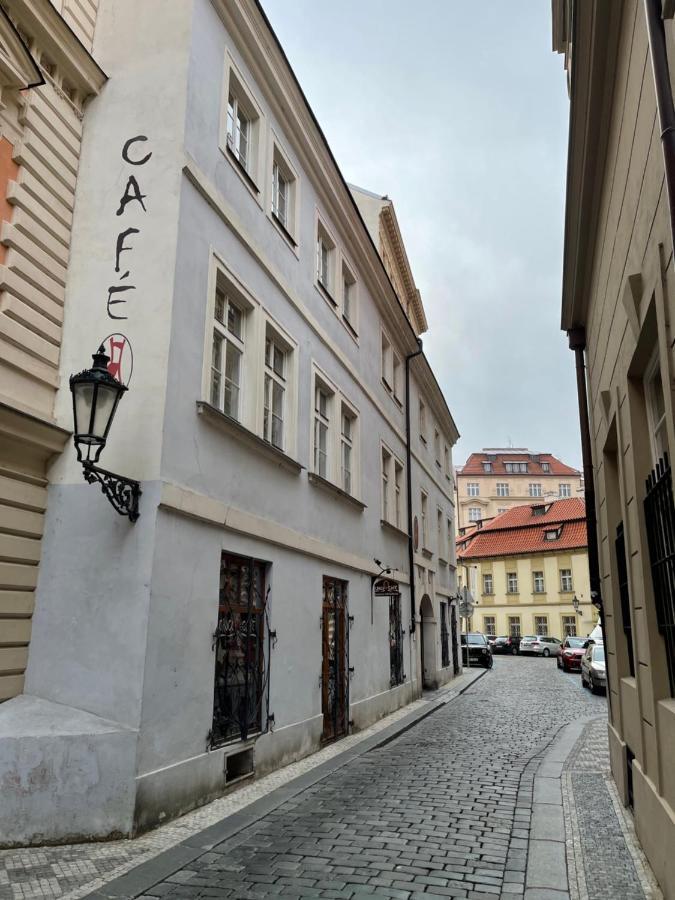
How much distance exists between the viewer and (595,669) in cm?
2006

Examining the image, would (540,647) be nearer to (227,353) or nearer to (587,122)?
(227,353)

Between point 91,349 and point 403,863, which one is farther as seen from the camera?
point 91,349

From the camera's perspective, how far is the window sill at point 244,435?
741cm

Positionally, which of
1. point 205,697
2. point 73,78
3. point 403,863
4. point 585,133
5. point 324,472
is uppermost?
point 73,78

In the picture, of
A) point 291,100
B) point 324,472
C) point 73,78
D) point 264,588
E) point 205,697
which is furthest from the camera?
point 324,472

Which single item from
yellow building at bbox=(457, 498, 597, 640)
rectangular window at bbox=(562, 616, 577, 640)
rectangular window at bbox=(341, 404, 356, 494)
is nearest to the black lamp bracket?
rectangular window at bbox=(341, 404, 356, 494)

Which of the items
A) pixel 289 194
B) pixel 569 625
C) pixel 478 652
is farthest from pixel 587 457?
pixel 569 625

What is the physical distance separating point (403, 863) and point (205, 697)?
2631mm

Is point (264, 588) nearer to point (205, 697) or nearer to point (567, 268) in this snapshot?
point (205, 697)

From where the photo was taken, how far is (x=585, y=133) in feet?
21.3

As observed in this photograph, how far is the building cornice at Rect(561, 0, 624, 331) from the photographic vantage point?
536cm

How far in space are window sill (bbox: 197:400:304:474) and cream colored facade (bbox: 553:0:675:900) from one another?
3919 millimetres

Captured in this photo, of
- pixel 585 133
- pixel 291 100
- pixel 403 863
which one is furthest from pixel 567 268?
pixel 403 863

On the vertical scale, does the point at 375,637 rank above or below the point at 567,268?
below
